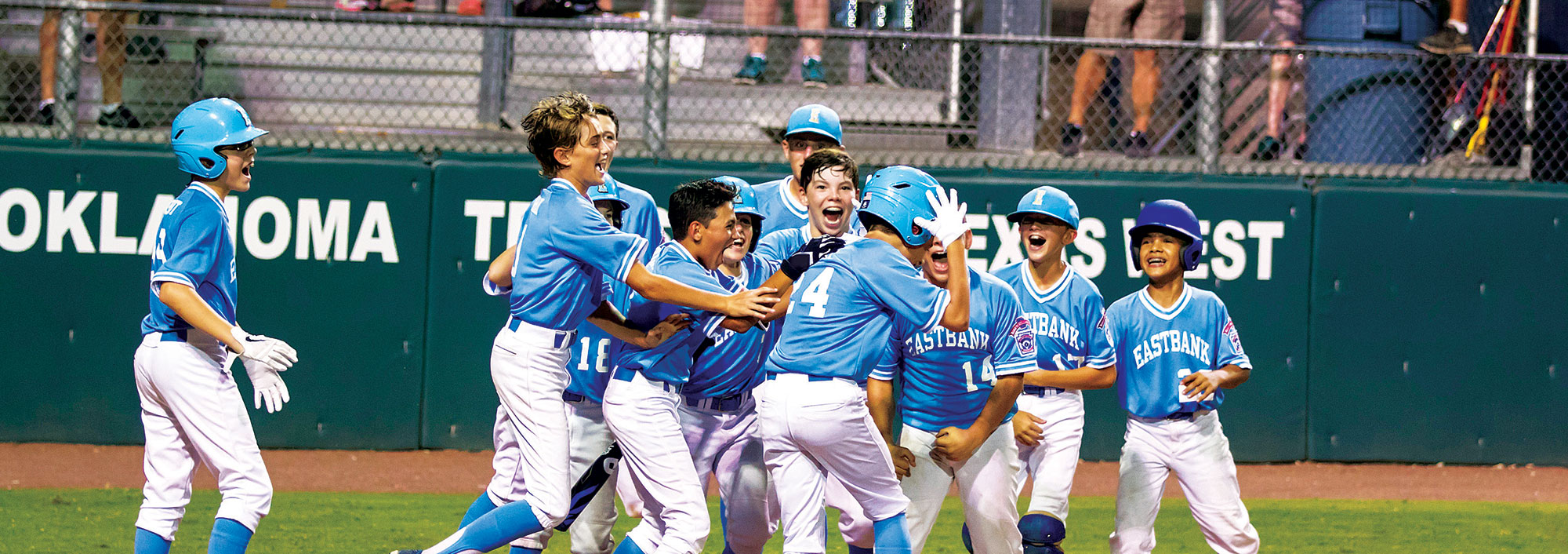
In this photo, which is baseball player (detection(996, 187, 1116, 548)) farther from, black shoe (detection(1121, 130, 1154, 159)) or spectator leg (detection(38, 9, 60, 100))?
spectator leg (detection(38, 9, 60, 100))

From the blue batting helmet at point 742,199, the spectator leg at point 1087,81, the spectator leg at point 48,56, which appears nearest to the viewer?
the blue batting helmet at point 742,199

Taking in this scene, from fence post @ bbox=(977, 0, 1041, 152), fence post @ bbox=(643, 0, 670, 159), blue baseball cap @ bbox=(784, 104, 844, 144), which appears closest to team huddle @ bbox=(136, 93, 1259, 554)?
blue baseball cap @ bbox=(784, 104, 844, 144)

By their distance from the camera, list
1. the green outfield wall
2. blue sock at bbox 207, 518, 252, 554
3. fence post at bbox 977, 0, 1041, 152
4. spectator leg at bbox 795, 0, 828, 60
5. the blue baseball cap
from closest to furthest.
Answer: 1. blue sock at bbox 207, 518, 252, 554
2. the blue baseball cap
3. the green outfield wall
4. spectator leg at bbox 795, 0, 828, 60
5. fence post at bbox 977, 0, 1041, 152

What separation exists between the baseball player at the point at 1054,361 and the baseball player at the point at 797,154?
843 mm

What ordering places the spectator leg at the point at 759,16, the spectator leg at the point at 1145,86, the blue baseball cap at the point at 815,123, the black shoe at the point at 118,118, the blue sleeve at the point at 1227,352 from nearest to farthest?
the blue sleeve at the point at 1227,352 → the blue baseball cap at the point at 815,123 → the black shoe at the point at 118,118 → the spectator leg at the point at 1145,86 → the spectator leg at the point at 759,16

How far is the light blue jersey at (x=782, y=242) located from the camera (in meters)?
4.98

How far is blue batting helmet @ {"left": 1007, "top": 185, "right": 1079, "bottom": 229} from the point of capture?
4840 millimetres

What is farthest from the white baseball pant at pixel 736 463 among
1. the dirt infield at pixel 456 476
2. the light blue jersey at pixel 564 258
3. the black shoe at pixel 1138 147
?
the black shoe at pixel 1138 147

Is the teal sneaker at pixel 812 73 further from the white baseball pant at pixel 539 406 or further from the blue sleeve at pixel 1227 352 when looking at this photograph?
the white baseball pant at pixel 539 406

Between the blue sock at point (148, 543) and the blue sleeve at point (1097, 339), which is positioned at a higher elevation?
the blue sleeve at point (1097, 339)

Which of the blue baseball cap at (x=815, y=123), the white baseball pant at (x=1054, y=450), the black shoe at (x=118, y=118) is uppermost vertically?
the black shoe at (x=118, y=118)

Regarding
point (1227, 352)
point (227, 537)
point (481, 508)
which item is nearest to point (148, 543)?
point (227, 537)

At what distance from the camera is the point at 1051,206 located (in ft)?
15.9

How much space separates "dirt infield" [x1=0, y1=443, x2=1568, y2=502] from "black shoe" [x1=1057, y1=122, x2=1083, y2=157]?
81.0 inches
